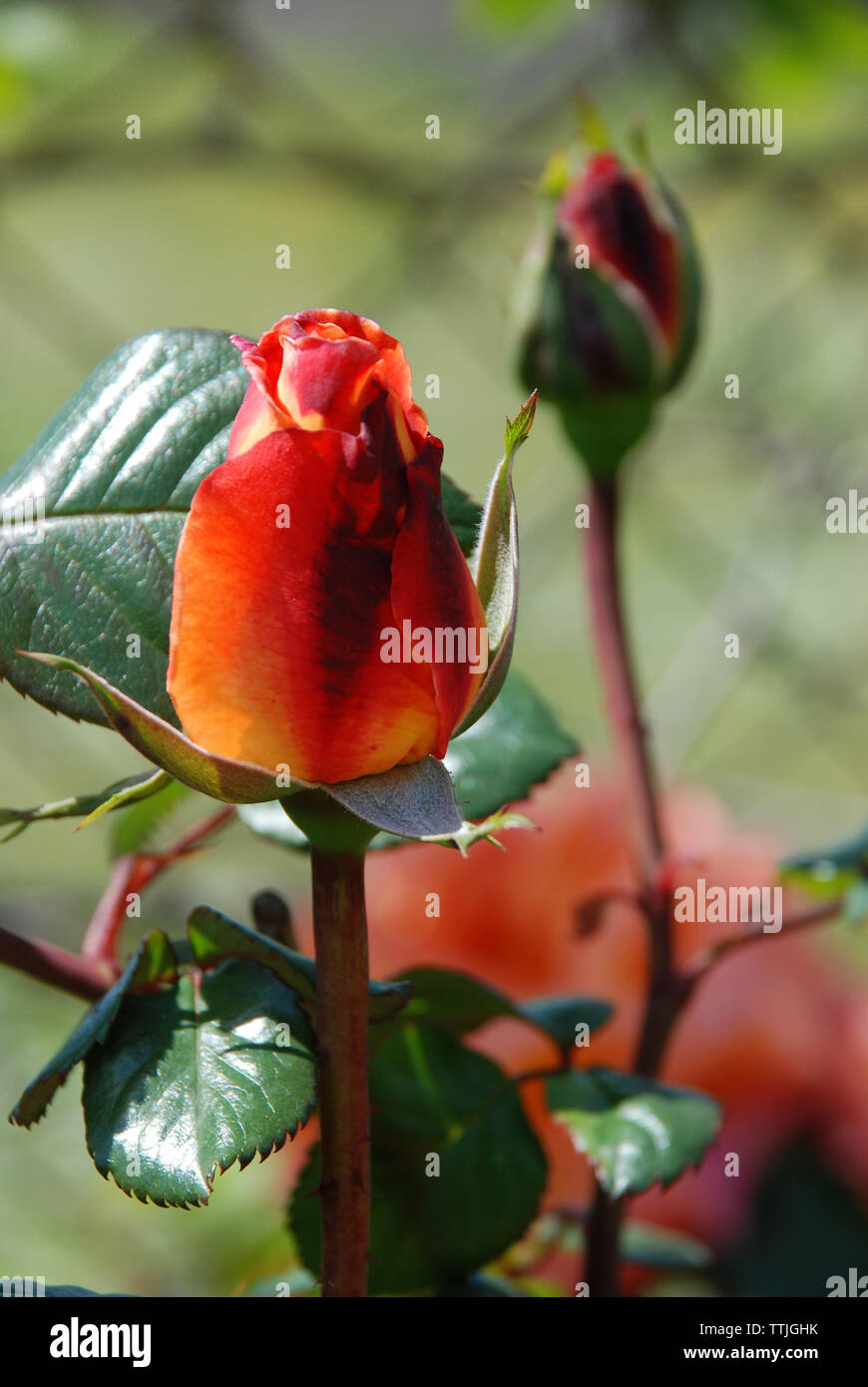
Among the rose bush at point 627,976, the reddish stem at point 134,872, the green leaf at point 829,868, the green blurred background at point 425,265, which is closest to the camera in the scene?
the reddish stem at point 134,872

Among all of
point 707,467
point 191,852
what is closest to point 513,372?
point 191,852

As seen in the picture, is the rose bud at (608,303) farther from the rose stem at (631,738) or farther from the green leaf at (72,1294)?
the green leaf at (72,1294)

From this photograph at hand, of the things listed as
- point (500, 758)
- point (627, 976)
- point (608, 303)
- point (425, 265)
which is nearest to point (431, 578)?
point (500, 758)

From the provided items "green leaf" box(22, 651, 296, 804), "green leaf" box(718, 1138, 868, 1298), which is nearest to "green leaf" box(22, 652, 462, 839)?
"green leaf" box(22, 651, 296, 804)

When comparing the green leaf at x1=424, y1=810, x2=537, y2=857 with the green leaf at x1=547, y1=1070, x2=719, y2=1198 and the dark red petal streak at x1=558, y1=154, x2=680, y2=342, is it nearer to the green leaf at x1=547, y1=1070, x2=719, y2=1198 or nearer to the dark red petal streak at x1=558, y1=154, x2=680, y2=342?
the green leaf at x1=547, y1=1070, x2=719, y2=1198

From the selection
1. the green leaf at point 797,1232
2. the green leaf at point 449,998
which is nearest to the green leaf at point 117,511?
the green leaf at point 449,998
